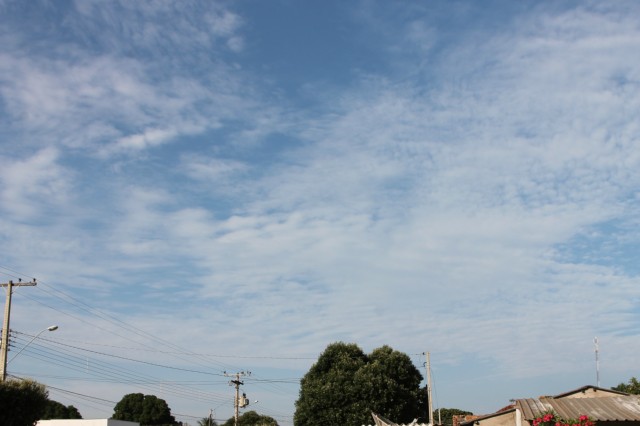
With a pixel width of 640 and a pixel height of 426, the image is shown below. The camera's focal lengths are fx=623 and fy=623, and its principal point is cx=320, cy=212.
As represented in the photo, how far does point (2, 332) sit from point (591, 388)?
115 feet

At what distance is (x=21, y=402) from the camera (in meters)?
26.0

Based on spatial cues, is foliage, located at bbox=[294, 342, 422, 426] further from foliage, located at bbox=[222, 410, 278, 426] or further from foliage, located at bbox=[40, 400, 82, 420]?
foliage, located at bbox=[40, 400, 82, 420]

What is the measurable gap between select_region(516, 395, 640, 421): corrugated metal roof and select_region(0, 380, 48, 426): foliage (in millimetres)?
20387

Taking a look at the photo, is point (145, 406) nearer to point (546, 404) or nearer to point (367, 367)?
point (367, 367)

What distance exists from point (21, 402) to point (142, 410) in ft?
297

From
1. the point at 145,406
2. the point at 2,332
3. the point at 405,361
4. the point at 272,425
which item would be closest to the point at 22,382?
the point at 2,332

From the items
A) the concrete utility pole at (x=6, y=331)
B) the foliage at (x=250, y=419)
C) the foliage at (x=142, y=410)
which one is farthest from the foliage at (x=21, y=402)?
the foliage at (x=142, y=410)

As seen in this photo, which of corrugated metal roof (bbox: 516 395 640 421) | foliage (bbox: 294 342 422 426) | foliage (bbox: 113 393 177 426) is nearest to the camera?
corrugated metal roof (bbox: 516 395 640 421)

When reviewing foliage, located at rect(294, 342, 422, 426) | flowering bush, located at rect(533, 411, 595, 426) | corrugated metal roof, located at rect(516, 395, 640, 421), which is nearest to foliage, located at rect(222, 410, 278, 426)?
foliage, located at rect(294, 342, 422, 426)

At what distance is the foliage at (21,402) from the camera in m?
25.3

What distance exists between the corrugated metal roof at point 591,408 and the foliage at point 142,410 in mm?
94927

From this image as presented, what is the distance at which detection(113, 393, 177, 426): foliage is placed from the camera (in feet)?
359

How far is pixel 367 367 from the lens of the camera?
151 ft

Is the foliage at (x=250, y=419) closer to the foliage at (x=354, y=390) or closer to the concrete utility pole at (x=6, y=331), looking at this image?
the foliage at (x=354, y=390)
